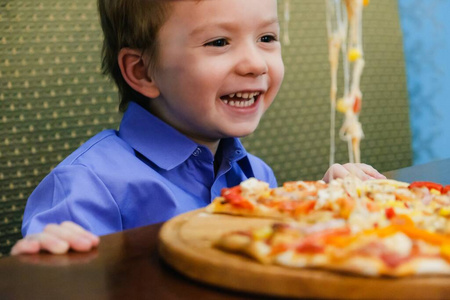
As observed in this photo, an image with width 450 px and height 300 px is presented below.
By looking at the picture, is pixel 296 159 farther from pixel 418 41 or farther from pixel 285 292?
pixel 285 292

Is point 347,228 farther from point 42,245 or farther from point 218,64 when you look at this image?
point 218,64

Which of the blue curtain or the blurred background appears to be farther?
the blue curtain

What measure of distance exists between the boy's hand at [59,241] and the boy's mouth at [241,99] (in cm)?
52

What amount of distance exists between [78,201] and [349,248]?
515mm

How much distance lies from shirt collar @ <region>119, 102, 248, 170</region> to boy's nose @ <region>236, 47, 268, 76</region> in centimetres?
17

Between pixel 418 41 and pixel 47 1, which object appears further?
pixel 418 41

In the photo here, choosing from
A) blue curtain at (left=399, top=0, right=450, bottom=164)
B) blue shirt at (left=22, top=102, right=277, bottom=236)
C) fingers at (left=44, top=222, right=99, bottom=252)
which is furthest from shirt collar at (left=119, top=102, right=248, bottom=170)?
blue curtain at (left=399, top=0, right=450, bottom=164)

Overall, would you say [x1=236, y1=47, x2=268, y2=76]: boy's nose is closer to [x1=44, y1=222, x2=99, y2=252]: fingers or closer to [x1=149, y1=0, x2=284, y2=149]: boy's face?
[x1=149, y1=0, x2=284, y2=149]: boy's face

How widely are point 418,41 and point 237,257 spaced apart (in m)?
2.17

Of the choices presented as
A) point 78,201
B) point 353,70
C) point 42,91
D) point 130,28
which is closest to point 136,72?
point 130,28

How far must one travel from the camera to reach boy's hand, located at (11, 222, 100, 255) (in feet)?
2.18

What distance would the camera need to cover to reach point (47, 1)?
5.53ft

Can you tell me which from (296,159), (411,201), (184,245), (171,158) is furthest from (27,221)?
(296,159)

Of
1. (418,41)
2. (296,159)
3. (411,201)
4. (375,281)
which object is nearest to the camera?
(375,281)
